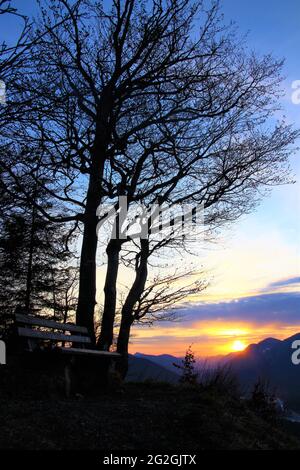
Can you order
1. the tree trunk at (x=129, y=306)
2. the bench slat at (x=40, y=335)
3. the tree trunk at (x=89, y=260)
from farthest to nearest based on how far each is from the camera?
the tree trunk at (x=129, y=306) → the tree trunk at (x=89, y=260) → the bench slat at (x=40, y=335)

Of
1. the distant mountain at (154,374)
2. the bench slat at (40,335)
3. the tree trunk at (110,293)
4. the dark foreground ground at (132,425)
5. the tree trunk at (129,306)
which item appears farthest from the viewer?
the tree trunk at (129,306)

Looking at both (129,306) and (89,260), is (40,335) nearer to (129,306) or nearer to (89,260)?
(89,260)

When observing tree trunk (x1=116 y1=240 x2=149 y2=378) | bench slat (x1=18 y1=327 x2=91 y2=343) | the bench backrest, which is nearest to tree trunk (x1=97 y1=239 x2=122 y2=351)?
tree trunk (x1=116 y1=240 x2=149 y2=378)

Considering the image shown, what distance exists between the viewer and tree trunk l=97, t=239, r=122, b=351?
13219mm

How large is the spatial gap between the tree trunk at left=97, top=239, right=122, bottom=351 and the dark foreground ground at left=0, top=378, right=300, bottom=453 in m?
5.27

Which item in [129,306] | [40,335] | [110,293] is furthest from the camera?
[129,306]

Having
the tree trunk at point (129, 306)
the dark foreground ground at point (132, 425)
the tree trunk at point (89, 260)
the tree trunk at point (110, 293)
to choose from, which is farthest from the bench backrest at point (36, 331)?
the tree trunk at point (129, 306)

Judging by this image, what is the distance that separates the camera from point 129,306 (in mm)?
14609

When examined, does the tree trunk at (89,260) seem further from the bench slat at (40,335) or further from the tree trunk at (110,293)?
the bench slat at (40,335)

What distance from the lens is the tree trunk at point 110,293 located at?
13.2 meters

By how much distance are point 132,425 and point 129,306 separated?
8659mm

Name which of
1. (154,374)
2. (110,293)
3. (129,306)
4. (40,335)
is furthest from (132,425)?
(129,306)

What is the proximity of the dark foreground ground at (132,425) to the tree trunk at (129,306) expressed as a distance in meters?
6.28
